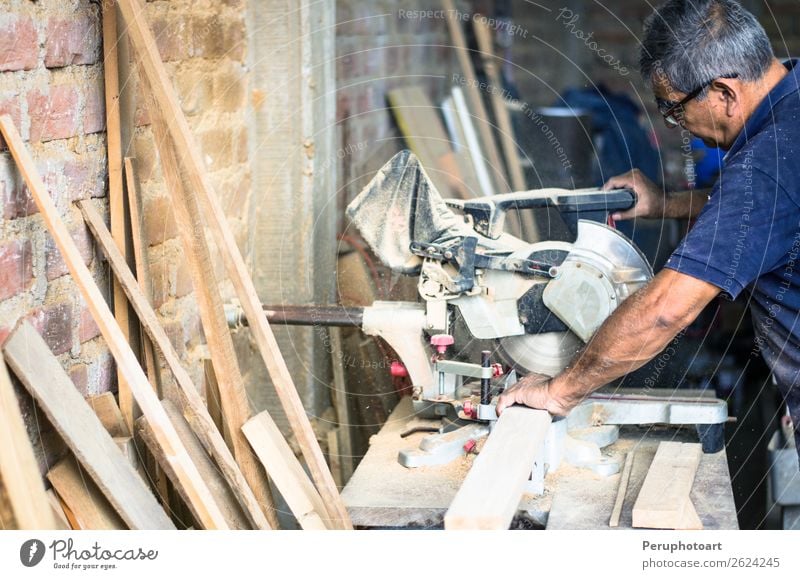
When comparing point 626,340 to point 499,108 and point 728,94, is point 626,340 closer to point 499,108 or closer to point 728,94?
point 728,94

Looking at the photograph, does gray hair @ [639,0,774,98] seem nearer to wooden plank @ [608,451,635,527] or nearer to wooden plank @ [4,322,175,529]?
wooden plank @ [608,451,635,527]

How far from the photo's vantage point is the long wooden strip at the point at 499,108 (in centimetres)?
326

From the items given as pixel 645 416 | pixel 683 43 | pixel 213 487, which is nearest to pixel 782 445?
pixel 645 416

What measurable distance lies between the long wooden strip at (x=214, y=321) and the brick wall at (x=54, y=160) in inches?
5.0

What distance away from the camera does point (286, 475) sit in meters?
1.70

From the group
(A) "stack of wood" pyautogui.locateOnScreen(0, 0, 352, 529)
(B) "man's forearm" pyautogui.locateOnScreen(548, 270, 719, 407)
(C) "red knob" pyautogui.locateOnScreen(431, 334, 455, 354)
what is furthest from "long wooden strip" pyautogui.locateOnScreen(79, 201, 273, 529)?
(B) "man's forearm" pyautogui.locateOnScreen(548, 270, 719, 407)

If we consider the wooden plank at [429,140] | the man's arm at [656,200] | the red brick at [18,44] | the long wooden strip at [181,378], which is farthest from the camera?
the wooden plank at [429,140]

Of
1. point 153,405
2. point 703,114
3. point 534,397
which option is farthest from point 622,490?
point 153,405

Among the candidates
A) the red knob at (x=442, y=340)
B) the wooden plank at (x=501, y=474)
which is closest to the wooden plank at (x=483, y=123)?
the red knob at (x=442, y=340)

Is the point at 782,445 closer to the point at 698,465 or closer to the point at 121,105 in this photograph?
the point at 698,465

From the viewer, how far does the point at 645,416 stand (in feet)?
6.24

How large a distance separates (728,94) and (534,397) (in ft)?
2.11

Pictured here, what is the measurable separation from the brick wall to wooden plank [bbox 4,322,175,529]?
6 cm

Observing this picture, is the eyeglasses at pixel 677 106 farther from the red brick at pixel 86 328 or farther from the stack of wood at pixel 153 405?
the red brick at pixel 86 328
